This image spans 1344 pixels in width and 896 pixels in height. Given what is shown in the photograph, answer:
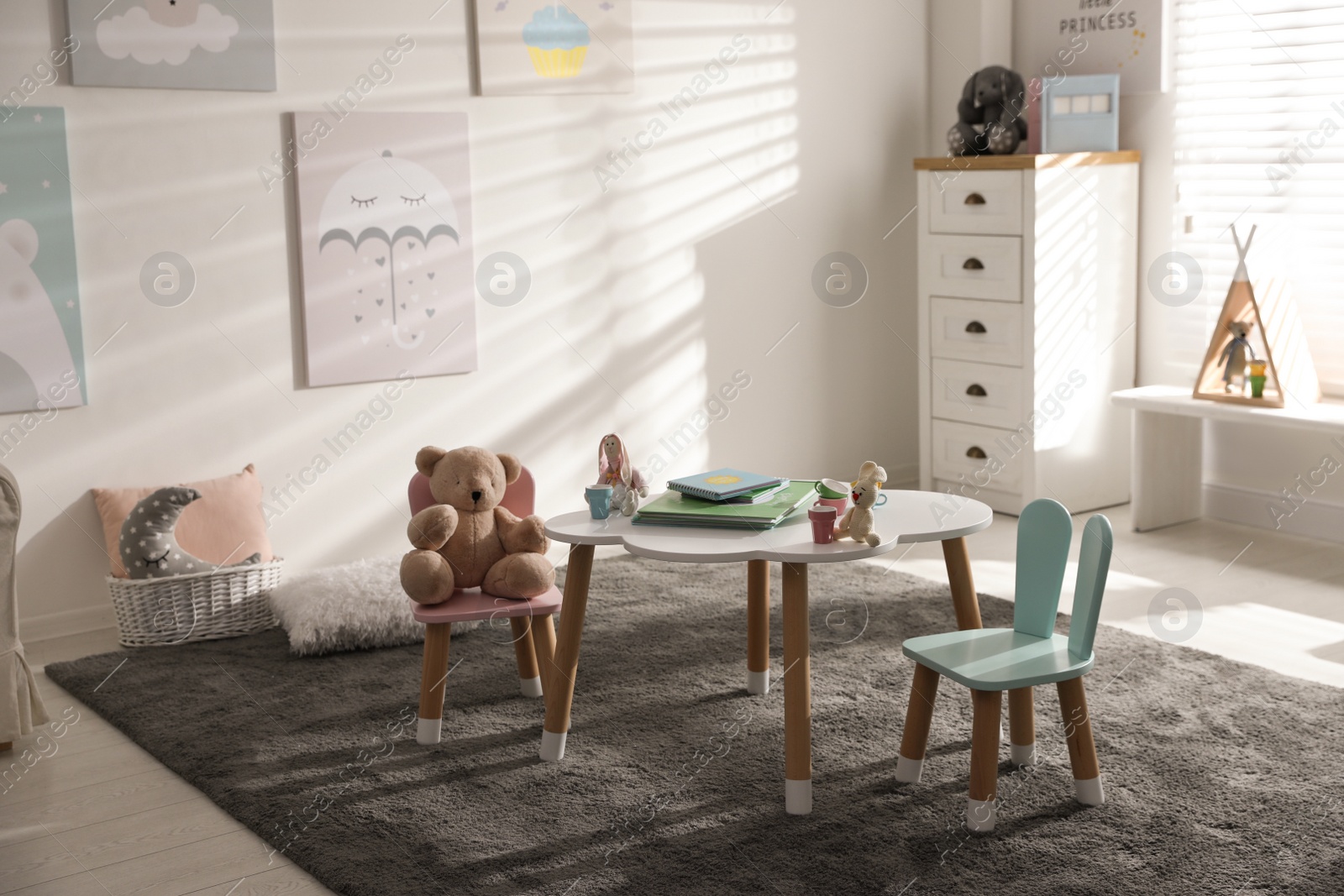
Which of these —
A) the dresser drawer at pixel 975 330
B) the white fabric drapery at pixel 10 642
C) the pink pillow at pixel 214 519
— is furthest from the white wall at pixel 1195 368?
the white fabric drapery at pixel 10 642

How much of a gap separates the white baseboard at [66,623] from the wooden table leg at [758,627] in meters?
1.94

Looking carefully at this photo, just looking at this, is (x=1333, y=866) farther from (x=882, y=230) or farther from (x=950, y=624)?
(x=882, y=230)

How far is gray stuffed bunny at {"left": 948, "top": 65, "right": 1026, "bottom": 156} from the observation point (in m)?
4.77

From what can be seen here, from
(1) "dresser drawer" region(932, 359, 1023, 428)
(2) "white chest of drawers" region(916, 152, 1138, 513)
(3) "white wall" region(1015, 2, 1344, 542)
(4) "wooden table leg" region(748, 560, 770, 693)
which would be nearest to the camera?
(4) "wooden table leg" region(748, 560, 770, 693)

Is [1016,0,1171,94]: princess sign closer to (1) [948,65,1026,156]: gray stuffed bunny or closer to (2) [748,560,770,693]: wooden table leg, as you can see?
(1) [948,65,1026,156]: gray stuffed bunny

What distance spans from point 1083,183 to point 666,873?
3.30 meters

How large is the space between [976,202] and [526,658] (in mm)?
2613

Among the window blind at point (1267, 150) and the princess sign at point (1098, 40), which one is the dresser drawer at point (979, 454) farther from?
the princess sign at point (1098, 40)

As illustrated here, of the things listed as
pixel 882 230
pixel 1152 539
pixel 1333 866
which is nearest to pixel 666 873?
pixel 1333 866

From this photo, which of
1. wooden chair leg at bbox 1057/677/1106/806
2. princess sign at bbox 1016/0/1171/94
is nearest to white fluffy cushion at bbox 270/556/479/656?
wooden chair leg at bbox 1057/677/1106/806

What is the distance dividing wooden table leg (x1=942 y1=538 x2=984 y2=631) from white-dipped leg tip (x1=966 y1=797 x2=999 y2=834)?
499mm

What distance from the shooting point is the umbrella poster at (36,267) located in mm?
3502

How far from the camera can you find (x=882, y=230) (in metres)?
5.32

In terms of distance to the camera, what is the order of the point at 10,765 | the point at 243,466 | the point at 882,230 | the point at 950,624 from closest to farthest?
the point at 10,765
the point at 950,624
the point at 243,466
the point at 882,230
